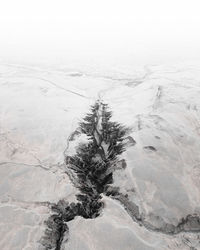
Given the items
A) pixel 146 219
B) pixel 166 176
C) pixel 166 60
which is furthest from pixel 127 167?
pixel 166 60

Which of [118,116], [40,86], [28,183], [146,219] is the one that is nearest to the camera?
[146,219]

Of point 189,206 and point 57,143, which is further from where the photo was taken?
point 57,143

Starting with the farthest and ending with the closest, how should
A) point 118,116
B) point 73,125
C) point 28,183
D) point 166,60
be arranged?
point 166,60 → point 118,116 → point 73,125 → point 28,183

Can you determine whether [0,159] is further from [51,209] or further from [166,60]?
[166,60]

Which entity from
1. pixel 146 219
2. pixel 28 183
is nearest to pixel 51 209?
pixel 28 183

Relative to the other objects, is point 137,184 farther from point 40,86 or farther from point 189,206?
point 40,86

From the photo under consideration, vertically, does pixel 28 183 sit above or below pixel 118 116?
below
